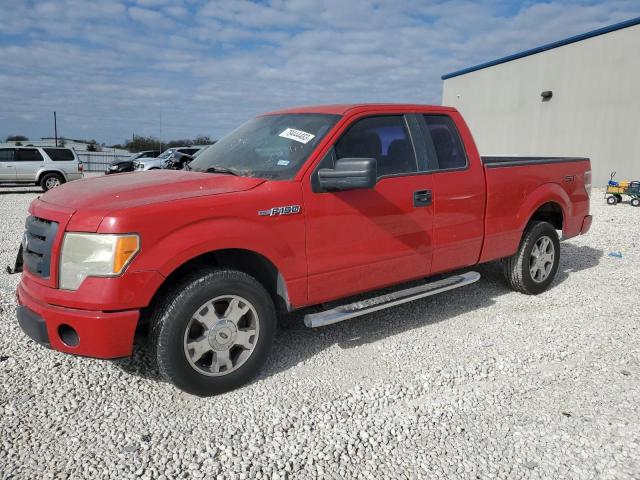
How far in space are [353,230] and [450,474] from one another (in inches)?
68.3

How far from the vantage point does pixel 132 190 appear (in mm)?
3109

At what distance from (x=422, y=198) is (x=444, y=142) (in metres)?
0.72

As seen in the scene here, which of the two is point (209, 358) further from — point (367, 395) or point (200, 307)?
point (367, 395)

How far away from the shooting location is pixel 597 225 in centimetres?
963

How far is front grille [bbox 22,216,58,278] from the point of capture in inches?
114

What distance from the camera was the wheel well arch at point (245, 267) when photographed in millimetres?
3195

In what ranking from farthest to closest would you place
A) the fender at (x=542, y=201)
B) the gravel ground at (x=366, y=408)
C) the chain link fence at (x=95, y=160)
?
the chain link fence at (x=95, y=160), the fender at (x=542, y=201), the gravel ground at (x=366, y=408)

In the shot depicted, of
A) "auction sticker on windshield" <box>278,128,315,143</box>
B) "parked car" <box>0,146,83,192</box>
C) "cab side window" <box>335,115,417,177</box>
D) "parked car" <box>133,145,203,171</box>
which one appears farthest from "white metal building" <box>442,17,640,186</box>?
"parked car" <box>0,146,83,192</box>

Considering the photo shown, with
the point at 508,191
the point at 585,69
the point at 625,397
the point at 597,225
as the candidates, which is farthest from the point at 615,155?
the point at 625,397

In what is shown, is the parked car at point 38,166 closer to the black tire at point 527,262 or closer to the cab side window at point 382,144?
the cab side window at point 382,144

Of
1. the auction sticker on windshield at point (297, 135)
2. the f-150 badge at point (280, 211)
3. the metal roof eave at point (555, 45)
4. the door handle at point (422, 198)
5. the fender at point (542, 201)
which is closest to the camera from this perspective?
the f-150 badge at point (280, 211)

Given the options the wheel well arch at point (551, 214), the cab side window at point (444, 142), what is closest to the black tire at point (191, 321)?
the cab side window at point (444, 142)

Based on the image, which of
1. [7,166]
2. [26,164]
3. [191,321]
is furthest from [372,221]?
[7,166]

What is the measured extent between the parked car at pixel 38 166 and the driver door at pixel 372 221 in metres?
16.5
